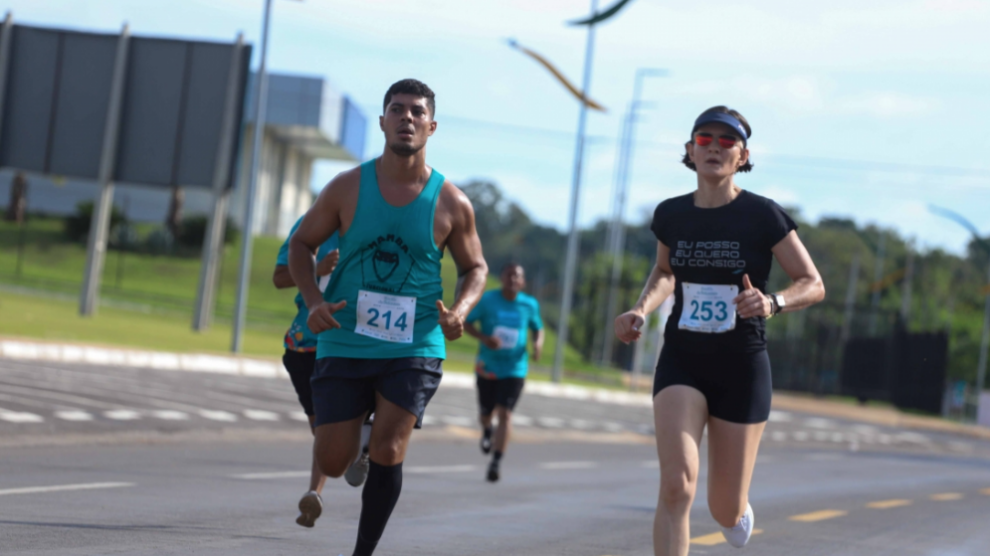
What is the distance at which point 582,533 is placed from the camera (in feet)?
30.3

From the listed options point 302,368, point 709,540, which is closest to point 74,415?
point 302,368

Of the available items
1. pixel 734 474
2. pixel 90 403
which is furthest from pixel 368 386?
pixel 90 403

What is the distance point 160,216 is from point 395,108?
79.9 meters

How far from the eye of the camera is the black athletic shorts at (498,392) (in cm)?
1349

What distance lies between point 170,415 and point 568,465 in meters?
4.70

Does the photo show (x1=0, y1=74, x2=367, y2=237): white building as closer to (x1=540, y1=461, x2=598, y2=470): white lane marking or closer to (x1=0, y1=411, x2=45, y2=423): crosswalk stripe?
(x1=540, y1=461, x2=598, y2=470): white lane marking

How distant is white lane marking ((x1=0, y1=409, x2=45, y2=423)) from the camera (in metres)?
13.7

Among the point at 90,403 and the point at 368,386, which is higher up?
the point at 368,386

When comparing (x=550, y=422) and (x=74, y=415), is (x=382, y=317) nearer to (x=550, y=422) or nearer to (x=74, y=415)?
(x=74, y=415)

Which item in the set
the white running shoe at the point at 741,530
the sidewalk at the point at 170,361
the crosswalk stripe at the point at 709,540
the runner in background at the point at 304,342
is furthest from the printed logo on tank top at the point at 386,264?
the sidewalk at the point at 170,361

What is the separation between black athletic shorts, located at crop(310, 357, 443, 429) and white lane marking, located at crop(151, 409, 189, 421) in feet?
32.9

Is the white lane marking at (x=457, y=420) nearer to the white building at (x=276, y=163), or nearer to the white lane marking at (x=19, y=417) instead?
the white lane marking at (x=19, y=417)

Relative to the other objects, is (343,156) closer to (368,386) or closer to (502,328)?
(502,328)

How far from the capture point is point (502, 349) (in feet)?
44.6
